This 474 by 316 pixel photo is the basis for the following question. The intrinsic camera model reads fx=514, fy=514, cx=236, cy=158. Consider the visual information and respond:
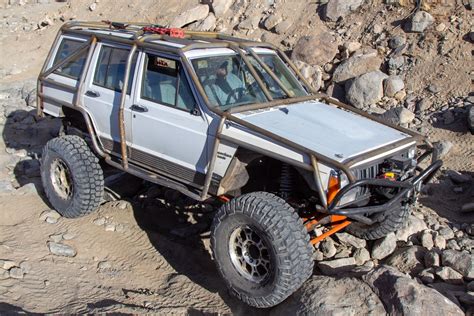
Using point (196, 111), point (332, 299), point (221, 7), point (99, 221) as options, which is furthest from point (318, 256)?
point (221, 7)

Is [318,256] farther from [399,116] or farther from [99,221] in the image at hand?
[399,116]

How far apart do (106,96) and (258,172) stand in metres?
1.86

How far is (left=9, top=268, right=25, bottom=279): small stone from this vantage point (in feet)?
15.6

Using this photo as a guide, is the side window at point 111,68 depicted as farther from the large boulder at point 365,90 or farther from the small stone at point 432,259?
the large boulder at point 365,90

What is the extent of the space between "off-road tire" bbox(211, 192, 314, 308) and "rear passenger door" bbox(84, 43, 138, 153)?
65.4 inches

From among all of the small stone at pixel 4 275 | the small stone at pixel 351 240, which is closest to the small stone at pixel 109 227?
the small stone at pixel 4 275

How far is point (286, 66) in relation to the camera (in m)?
5.67

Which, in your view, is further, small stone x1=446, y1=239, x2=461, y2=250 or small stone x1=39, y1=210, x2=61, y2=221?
small stone x1=39, y1=210, x2=61, y2=221

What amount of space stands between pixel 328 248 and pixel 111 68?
9.69ft

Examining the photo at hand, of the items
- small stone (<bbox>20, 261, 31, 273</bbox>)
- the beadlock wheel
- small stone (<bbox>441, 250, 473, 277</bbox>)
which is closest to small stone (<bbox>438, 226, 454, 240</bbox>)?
small stone (<bbox>441, 250, 473, 277</bbox>)

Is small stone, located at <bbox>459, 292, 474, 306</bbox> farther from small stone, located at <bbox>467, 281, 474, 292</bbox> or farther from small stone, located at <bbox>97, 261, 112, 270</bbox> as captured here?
small stone, located at <bbox>97, 261, 112, 270</bbox>

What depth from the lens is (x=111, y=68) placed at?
216 inches

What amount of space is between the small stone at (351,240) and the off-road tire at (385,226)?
0.04m

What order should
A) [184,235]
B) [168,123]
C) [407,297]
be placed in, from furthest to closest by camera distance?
[184,235], [168,123], [407,297]
